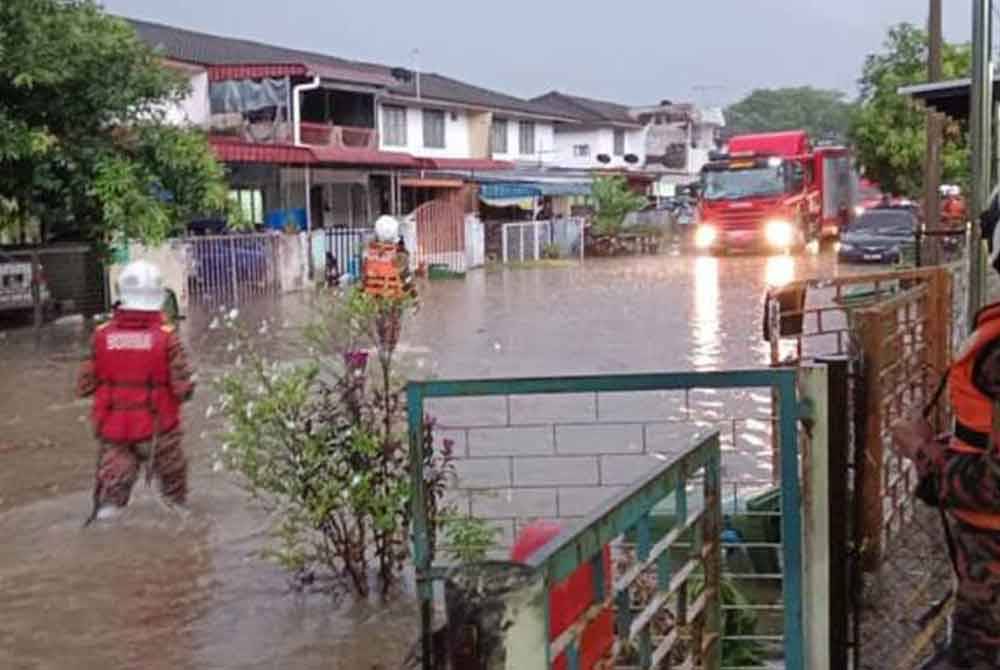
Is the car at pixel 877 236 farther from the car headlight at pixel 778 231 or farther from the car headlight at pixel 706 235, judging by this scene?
the car headlight at pixel 706 235

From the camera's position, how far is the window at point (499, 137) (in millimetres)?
44281

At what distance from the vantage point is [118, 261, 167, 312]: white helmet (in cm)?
665

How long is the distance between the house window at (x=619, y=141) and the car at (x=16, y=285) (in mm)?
40971

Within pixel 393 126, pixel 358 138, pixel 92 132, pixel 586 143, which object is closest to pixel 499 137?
pixel 393 126

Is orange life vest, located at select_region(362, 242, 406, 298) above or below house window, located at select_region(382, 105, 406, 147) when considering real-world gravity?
below

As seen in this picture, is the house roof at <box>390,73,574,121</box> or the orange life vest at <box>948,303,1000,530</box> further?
the house roof at <box>390,73,574,121</box>

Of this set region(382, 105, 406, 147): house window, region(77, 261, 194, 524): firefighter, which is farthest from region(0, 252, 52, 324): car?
region(382, 105, 406, 147): house window

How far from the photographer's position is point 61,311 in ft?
62.7

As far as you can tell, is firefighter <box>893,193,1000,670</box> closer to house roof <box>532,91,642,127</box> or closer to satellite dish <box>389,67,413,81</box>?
satellite dish <box>389,67,413,81</box>

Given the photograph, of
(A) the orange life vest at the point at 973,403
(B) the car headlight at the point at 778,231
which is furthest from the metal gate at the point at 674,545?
(B) the car headlight at the point at 778,231

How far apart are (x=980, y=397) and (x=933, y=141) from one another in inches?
586

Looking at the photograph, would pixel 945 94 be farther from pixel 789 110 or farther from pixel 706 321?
pixel 789 110

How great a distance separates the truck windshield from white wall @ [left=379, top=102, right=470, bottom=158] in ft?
30.7

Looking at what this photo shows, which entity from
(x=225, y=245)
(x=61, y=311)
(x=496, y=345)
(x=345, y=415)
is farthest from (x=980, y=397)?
(x=225, y=245)
